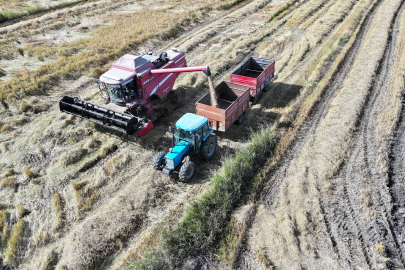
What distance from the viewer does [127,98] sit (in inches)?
541

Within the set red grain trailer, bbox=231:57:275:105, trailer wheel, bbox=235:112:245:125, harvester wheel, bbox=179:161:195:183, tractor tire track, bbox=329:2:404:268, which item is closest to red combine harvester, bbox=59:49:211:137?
trailer wheel, bbox=235:112:245:125

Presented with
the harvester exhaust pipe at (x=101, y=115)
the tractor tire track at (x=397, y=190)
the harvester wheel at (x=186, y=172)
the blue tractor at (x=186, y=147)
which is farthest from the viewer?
the harvester exhaust pipe at (x=101, y=115)

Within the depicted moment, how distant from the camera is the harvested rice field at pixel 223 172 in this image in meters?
8.71

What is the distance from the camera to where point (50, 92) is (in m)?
17.3

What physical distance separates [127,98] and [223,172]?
5944mm

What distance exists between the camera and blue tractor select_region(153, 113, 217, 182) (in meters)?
10.9

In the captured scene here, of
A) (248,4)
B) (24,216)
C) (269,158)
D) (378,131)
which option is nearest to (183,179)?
(269,158)

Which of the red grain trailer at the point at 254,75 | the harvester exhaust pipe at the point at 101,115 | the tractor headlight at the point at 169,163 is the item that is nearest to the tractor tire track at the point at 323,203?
the red grain trailer at the point at 254,75

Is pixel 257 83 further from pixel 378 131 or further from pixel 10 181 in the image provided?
pixel 10 181

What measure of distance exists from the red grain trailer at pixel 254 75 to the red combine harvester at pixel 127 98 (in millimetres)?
3275

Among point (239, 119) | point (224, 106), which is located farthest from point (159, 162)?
point (224, 106)

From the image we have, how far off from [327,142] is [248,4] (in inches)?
1014

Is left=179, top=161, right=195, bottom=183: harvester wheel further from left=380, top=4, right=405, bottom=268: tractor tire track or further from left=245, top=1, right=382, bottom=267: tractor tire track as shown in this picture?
left=380, top=4, right=405, bottom=268: tractor tire track

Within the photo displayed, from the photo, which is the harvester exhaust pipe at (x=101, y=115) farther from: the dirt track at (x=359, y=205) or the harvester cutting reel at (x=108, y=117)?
the dirt track at (x=359, y=205)
